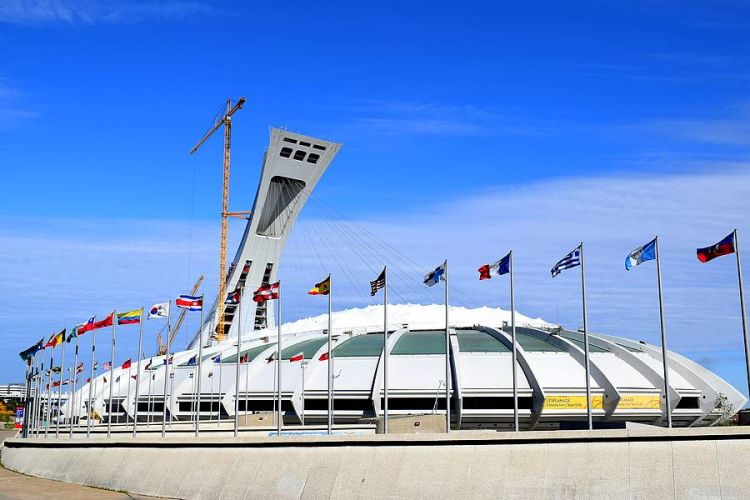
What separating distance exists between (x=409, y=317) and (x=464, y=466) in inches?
2475

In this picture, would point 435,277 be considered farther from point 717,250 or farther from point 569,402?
point 569,402

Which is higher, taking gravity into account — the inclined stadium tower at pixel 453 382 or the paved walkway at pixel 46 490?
the inclined stadium tower at pixel 453 382

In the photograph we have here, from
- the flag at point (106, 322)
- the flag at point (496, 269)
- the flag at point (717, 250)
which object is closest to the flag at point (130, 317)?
the flag at point (106, 322)

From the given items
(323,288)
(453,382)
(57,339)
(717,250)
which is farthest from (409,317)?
(717,250)

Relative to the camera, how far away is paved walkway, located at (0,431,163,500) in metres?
28.1

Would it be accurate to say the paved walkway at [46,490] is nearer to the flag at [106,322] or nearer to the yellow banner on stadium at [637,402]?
the flag at [106,322]

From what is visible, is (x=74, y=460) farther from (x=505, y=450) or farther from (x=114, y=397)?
(x=114, y=397)

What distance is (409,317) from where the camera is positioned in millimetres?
84312

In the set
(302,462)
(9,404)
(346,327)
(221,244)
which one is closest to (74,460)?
(302,462)

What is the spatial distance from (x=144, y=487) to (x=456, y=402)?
92.8ft

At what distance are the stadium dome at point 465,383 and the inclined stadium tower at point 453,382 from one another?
0.28 feet

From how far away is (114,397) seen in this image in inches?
2768

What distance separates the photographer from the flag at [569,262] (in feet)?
99.6

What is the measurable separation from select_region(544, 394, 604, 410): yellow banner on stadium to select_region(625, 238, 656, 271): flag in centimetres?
2384
